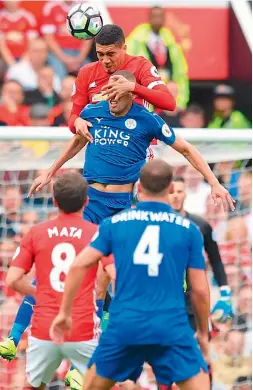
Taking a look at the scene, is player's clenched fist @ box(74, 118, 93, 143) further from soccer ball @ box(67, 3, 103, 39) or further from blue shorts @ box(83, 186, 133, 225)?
soccer ball @ box(67, 3, 103, 39)

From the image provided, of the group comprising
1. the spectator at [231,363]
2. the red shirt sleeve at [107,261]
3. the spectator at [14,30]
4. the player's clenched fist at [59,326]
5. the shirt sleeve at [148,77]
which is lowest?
the spectator at [231,363]

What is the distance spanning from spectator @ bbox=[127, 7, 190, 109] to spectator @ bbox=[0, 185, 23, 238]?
3657mm

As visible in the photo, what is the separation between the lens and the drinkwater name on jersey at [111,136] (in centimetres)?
1020

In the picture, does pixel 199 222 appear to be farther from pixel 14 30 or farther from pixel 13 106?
pixel 14 30

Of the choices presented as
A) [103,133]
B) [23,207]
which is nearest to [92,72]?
[103,133]

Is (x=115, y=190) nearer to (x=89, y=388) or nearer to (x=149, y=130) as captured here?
(x=149, y=130)

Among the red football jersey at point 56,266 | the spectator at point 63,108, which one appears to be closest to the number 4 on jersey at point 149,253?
the red football jersey at point 56,266

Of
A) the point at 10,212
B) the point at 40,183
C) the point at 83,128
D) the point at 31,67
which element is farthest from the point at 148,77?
A: the point at 31,67

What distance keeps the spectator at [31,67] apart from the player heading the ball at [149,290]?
7.72 metres

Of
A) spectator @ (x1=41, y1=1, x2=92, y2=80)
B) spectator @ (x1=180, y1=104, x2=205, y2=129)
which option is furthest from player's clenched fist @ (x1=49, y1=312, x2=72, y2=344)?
spectator @ (x1=41, y1=1, x2=92, y2=80)

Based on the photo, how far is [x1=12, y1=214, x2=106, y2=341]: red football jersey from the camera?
8.67 metres

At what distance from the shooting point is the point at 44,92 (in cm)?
1568

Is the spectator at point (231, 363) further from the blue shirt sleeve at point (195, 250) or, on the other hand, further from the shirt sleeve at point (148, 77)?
the blue shirt sleeve at point (195, 250)

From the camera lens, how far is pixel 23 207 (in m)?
13.2
